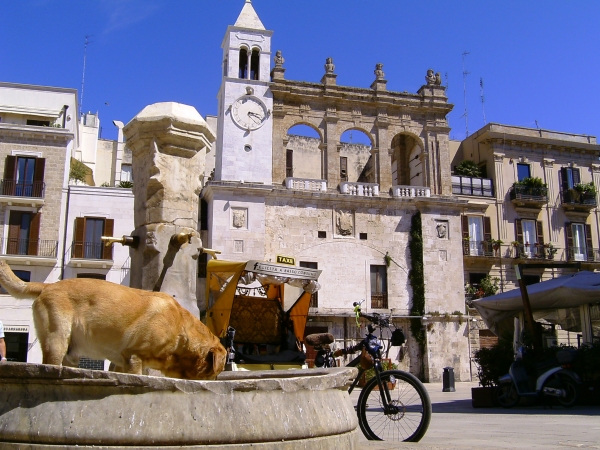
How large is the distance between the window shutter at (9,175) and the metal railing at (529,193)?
84.2 ft

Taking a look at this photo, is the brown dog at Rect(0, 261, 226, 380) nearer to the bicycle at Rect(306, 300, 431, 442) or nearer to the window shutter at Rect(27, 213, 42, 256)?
the bicycle at Rect(306, 300, 431, 442)

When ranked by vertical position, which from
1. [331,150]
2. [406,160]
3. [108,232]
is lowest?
[108,232]

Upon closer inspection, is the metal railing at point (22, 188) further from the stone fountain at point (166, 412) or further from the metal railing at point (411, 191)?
the stone fountain at point (166, 412)

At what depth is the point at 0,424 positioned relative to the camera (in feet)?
10.9

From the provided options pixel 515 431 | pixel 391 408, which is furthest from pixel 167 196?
pixel 515 431

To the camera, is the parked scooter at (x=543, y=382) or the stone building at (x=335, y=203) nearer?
the parked scooter at (x=543, y=382)

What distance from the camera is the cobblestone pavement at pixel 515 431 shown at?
5426 millimetres

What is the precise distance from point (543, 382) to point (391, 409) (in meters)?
6.78

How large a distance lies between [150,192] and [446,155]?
24944 mm

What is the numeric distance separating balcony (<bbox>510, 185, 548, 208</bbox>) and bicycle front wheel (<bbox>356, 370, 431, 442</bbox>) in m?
30.5

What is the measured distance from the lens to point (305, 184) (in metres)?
28.1

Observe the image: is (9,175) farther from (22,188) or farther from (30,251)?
(30,251)

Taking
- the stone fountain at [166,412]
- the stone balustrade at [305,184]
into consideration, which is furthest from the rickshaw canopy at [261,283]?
the stone balustrade at [305,184]

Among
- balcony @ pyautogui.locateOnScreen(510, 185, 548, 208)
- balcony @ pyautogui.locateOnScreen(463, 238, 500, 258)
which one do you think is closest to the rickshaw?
balcony @ pyautogui.locateOnScreen(463, 238, 500, 258)
